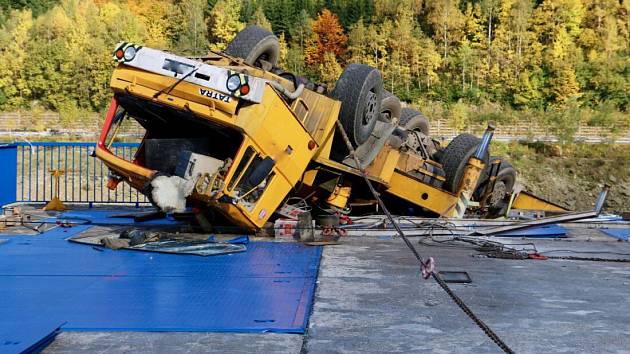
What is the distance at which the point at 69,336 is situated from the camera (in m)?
4.90

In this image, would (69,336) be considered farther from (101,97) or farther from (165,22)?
(165,22)

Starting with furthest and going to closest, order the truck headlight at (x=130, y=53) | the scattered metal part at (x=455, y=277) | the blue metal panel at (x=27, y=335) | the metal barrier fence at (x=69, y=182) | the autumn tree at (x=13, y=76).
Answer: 1. the autumn tree at (x=13, y=76)
2. the metal barrier fence at (x=69, y=182)
3. the truck headlight at (x=130, y=53)
4. the scattered metal part at (x=455, y=277)
5. the blue metal panel at (x=27, y=335)

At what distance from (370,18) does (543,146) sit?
36.3 m

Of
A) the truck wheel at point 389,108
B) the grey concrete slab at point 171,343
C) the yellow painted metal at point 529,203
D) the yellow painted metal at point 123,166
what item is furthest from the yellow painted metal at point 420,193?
the grey concrete slab at point 171,343

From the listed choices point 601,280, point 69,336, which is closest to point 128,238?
point 69,336

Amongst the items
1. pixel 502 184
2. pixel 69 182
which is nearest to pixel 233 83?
pixel 502 184

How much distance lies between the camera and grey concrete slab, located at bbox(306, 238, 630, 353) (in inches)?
192

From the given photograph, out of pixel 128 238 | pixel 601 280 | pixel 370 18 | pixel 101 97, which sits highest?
pixel 370 18

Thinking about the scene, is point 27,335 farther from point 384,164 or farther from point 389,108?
point 389,108

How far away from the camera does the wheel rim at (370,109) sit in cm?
1014

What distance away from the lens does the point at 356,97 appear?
386 inches

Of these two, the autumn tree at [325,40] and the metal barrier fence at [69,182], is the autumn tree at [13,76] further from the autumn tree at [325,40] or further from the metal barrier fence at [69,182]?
the metal barrier fence at [69,182]

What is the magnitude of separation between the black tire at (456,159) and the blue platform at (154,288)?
12.6 feet

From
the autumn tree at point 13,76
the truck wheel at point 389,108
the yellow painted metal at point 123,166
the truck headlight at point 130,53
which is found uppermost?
the truck headlight at point 130,53
